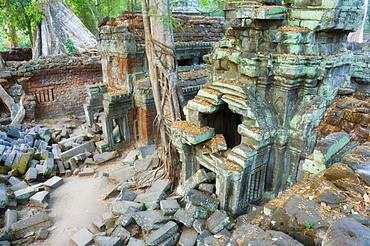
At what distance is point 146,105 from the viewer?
8.26m

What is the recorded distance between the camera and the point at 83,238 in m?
5.04

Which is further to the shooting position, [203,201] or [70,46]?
[70,46]

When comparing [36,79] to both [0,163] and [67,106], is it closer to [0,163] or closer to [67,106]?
[67,106]

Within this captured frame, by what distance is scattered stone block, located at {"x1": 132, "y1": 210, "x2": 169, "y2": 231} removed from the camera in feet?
15.6

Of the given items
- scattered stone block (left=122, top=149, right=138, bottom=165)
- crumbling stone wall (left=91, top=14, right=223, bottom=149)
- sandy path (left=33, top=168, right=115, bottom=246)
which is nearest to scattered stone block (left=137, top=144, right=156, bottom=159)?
scattered stone block (left=122, top=149, right=138, bottom=165)

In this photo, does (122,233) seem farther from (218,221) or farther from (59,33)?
(59,33)

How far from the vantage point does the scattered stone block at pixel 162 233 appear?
4.37 meters

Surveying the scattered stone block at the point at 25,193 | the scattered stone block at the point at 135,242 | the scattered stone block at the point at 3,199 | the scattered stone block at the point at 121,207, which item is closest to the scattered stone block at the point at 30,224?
the scattered stone block at the point at 3,199

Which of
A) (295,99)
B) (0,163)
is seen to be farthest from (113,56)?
(295,99)

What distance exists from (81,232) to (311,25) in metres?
5.68

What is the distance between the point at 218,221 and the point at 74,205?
12.7ft

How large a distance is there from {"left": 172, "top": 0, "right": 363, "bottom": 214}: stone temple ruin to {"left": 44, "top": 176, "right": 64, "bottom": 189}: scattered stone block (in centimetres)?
414

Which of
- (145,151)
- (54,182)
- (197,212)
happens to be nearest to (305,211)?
(197,212)

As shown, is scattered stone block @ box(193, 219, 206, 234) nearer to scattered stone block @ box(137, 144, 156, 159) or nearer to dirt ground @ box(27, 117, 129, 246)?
dirt ground @ box(27, 117, 129, 246)
